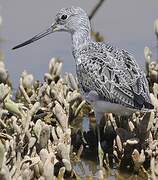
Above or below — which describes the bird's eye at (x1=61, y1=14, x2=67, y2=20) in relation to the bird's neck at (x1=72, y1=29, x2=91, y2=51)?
above

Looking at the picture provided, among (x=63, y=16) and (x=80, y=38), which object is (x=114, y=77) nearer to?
(x=80, y=38)

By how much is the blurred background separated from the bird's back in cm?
154

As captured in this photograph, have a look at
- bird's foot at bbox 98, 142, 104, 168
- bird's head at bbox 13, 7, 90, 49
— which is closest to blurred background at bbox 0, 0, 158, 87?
bird's head at bbox 13, 7, 90, 49

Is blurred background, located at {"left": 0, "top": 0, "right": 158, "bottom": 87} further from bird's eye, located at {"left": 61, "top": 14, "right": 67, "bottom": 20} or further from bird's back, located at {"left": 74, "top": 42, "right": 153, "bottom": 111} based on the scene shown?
bird's back, located at {"left": 74, "top": 42, "right": 153, "bottom": 111}

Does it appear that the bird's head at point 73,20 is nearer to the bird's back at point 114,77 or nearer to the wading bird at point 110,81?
the wading bird at point 110,81

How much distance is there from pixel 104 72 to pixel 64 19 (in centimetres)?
104

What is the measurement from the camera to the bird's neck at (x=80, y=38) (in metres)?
7.63

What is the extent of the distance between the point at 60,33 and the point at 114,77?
2.93m

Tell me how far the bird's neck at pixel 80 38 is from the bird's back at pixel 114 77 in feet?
0.86

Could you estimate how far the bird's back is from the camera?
6.88 meters

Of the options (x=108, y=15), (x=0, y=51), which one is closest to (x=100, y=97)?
(x=0, y=51)

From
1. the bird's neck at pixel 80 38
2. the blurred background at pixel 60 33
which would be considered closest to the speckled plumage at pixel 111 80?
the bird's neck at pixel 80 38

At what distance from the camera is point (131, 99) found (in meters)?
6.87

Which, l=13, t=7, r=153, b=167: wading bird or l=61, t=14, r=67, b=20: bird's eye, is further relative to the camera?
l=61, t=14, r=67, b=20: bird's eye
